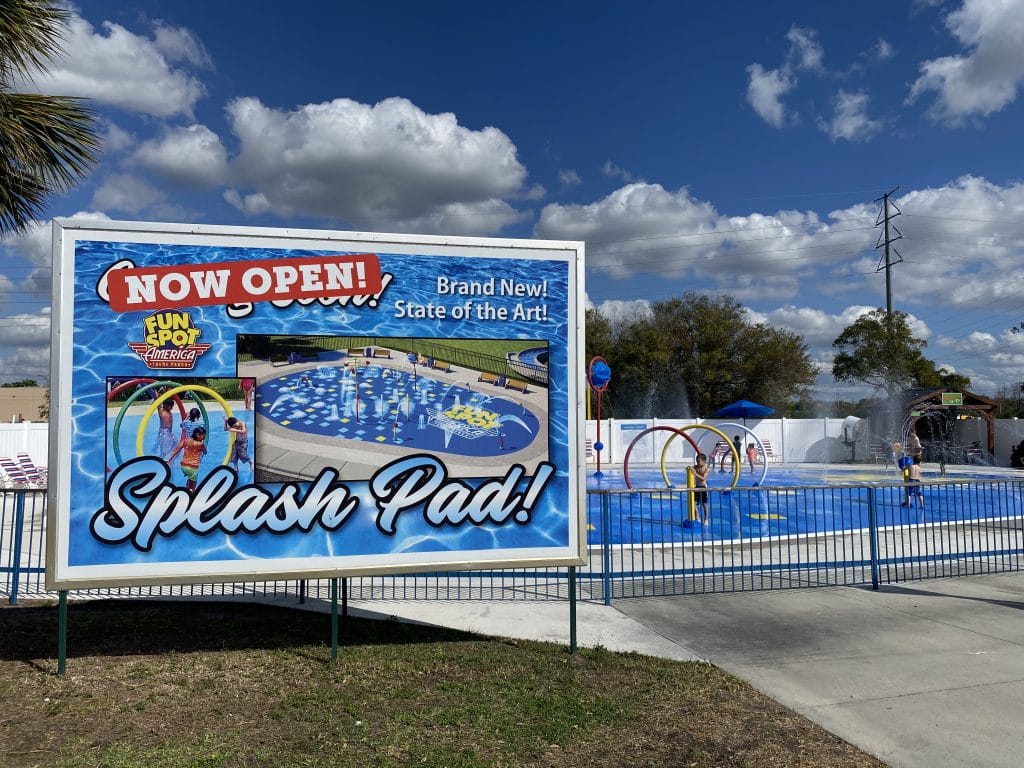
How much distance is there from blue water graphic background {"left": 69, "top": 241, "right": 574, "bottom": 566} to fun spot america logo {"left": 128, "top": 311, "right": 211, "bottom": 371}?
0.05 m

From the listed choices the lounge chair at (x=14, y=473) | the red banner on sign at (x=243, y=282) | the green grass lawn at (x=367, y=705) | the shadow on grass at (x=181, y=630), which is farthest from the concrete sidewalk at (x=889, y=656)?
the lounge chair at (x=14, y=473)

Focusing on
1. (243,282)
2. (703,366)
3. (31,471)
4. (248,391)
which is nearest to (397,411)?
(248,391)

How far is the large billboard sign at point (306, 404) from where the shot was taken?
5816 mm

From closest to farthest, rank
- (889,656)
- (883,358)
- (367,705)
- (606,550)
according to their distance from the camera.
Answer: (367,705)
(889,656)
(606,550)
(883,358)

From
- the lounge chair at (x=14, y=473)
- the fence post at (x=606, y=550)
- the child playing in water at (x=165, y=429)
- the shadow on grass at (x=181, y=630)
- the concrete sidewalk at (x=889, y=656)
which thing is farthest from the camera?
the lounge chair at (x=14, y=473)

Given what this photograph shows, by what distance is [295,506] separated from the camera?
20.0 ft

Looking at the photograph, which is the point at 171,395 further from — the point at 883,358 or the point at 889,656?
the point at 883,358

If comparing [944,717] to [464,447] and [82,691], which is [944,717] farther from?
[82,691]

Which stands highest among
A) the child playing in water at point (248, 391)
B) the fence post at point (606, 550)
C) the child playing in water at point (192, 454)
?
the child playing in water at point (248, 391)

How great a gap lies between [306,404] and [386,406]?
670 millimetres

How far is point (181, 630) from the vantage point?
23.8 feet

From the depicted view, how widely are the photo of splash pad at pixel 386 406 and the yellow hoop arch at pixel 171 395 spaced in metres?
0.24

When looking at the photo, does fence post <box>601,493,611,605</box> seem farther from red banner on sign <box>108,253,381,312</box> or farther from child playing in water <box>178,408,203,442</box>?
child playing in water <box>178,408,203,442</box>

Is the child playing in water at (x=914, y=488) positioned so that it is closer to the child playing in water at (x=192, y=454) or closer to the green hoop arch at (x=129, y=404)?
the child playing in water at (x=192, y=454)
